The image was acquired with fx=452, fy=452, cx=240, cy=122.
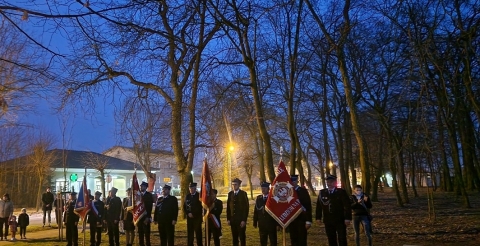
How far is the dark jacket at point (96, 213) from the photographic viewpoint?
15.5 m

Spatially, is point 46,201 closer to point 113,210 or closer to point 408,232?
point 113,210

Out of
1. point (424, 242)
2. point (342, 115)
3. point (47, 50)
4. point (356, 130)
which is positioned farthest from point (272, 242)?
point (342, 115)

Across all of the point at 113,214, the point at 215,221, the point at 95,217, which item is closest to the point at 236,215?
the point at 215,221

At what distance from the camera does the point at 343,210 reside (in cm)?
1146

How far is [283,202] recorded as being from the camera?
36.2 feet

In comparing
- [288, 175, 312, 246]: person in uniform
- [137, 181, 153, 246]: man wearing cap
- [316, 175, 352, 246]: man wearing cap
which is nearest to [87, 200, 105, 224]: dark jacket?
[137, 181, 153, 246]: man wearing cap

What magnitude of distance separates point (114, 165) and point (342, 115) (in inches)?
1414

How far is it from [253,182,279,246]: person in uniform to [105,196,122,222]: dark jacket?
17.6 feet

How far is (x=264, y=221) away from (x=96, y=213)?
6759 millimetres

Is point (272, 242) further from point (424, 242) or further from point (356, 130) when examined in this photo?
point (356, 130)

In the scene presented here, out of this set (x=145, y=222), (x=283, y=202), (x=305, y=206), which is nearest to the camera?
(x=283, y=202)

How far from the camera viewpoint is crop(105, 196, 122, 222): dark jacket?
15148 millimetres

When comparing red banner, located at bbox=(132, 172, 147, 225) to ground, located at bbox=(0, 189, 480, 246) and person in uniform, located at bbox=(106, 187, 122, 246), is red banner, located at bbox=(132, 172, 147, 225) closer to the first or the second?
person in uniform, located at bbox=(106, 187, 122, 246)

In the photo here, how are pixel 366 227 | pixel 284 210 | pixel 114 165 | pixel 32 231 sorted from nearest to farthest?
1. pixel 284 210
2. pixel 366 227
3. pixel 32 231
4. pixel 114 165
